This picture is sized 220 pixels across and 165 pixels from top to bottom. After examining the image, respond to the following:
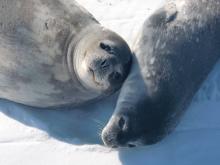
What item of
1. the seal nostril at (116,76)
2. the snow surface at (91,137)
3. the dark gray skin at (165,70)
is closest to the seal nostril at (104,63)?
the seal nostril at (116,76)

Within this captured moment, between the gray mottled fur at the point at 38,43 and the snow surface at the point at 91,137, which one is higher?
the gray mottled fur at the point at 38,43

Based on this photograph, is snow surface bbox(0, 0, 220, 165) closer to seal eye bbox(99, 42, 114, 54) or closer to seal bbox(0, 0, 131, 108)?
seal bbox(0, 0, 131, 108)

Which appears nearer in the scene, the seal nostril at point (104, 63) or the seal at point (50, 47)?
the seal nostril at point (104, 63)

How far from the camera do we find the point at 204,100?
336 cm

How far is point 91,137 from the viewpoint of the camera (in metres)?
3.29

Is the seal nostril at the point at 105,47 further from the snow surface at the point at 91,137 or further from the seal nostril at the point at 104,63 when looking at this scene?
the snow surface at the point at 91,137

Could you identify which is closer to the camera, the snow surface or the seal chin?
the seal chin

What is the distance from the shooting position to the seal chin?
2.82m

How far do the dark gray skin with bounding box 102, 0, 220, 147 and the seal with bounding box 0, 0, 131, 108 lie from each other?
0.16m

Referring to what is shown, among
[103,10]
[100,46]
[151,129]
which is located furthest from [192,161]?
[103,10]

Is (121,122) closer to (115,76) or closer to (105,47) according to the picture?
(115,76)

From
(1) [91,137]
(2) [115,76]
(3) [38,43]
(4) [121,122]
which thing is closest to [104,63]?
(2) [115,76]

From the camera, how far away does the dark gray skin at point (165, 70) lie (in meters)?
2.87

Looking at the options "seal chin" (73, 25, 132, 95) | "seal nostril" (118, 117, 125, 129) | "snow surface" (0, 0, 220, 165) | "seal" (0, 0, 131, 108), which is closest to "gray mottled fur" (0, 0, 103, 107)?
"seal" (0, 0, 131, 108)
